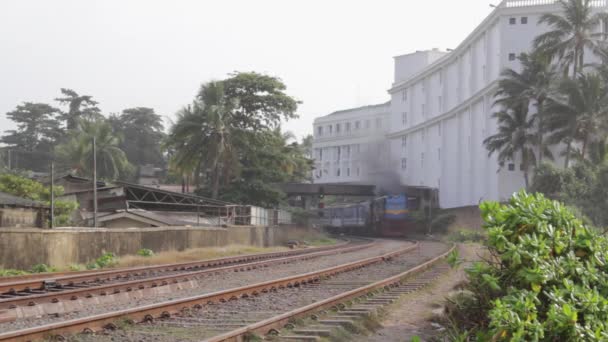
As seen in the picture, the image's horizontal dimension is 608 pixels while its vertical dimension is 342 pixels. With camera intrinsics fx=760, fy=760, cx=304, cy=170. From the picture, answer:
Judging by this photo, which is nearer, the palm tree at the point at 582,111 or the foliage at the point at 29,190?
the foliage at the point at 29,190

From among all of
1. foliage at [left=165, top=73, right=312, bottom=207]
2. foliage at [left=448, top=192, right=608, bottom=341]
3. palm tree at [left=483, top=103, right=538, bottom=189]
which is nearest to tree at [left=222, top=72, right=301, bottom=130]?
foliage at [left=165, top=73, right=312, bottom=207]

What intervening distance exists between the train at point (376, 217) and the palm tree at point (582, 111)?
41.3 feet

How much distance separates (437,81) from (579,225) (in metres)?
68.0

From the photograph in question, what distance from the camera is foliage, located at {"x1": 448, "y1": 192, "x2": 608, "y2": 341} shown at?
22.0 feet

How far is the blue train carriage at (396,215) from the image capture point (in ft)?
182

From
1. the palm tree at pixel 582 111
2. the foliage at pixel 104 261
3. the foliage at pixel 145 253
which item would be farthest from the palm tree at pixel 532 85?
the foliage at pixel 104 261

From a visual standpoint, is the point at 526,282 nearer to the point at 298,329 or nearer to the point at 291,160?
the point at 298,329

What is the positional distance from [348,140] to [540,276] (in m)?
94.7

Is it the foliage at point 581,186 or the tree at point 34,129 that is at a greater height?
the tree at point 34,129

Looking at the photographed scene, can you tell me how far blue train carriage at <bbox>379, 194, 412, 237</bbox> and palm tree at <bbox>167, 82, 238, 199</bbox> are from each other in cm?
1238

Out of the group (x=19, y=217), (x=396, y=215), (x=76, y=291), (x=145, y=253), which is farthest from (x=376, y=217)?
(x=76, y=291)

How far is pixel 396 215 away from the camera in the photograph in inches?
2185

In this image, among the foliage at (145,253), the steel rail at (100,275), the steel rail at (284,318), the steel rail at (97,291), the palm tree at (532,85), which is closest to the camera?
the steel rail at (284,318)

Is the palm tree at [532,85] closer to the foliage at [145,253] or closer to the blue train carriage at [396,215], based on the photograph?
the blue train carriage at [396,215]
